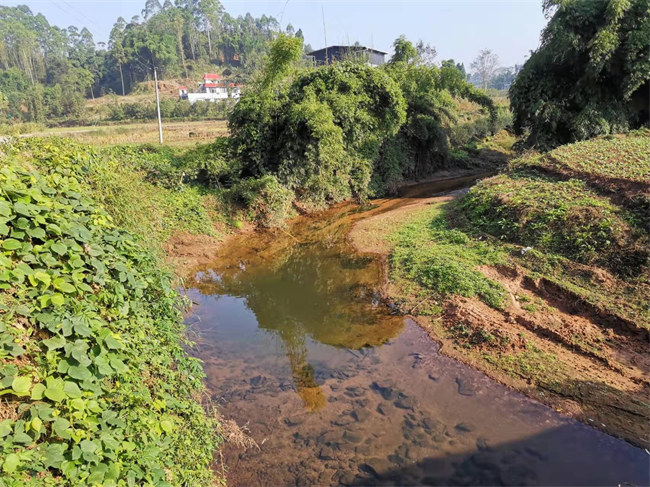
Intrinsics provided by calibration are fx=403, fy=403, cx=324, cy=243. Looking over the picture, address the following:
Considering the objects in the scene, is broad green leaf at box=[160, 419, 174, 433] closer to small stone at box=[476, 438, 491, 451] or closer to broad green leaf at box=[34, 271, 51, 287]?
broad green leaf at box=[34, 271, 51, 287]

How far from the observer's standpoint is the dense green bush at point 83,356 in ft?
8.66

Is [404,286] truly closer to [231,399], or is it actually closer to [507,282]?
[507,282]

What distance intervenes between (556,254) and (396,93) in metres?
10.3

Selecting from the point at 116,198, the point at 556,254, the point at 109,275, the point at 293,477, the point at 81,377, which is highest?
the point at 116,198

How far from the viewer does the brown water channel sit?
428cm

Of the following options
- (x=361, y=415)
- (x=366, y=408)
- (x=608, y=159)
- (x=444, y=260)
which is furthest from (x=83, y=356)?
(x=608, y=159)

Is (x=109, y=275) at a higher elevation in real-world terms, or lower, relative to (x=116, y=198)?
lower

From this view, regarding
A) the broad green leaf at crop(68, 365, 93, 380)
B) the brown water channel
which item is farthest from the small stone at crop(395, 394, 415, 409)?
the broad green leaf at crop(68, 365, 93, 380)

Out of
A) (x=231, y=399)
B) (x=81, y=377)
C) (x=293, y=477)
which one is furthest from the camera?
(x=231, y=399)

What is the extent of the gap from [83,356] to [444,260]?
7.14m

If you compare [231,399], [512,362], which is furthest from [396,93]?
[231,399]

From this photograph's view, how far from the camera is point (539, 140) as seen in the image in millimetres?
16625

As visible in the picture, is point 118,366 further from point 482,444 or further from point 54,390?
point 482,444

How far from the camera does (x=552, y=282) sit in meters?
7.34
